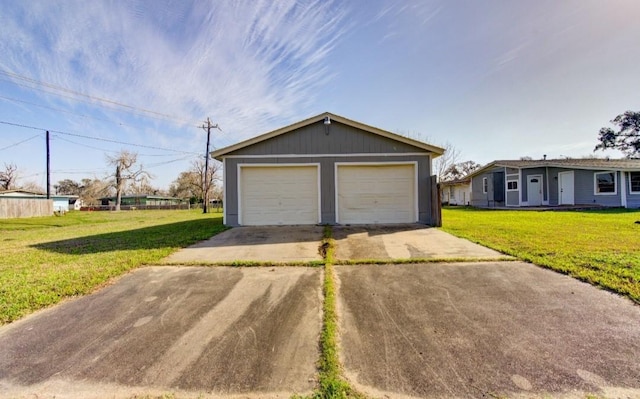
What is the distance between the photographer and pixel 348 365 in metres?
2.08

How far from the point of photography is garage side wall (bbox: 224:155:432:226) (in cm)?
943

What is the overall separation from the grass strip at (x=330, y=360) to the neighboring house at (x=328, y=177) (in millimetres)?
5896

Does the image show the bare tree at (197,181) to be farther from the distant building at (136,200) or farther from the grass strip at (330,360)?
the grass strip at (330,360)

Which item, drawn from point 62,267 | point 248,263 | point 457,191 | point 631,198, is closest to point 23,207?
point 62,267

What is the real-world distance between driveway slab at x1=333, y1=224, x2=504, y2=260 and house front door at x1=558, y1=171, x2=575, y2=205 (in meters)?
15.6

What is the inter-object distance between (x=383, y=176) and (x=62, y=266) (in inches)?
343

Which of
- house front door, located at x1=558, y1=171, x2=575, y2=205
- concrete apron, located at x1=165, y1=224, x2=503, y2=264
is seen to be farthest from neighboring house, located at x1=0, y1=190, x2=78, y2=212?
house front door, located at x1=558, y1=171, x2=575, y2=205

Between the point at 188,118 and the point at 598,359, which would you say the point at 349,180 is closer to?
the point at 598,359

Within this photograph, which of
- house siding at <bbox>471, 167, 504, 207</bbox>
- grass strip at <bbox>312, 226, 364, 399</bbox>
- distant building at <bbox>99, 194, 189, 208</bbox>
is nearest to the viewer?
grass strip at <bbox>312, 226, 364, 399</bbox>

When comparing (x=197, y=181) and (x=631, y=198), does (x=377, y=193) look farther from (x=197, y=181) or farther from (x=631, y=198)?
(x=197, y=181)

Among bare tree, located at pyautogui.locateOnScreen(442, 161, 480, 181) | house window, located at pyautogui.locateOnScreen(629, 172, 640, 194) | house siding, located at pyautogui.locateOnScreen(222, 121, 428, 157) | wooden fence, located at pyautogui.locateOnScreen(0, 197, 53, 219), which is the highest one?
bare tree, located at pyautogui.locateOnScreen(442, 161, 480, 181)

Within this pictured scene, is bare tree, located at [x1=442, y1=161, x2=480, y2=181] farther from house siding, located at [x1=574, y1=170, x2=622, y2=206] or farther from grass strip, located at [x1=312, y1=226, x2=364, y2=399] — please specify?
grass strip, located at [x1=312, y1=226, x2=364, y2=399]

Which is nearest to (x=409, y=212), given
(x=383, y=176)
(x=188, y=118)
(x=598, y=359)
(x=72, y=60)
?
(x=383, y=176)

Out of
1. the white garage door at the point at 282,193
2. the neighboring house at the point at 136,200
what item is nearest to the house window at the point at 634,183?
the white garage door at the point at 282,193
